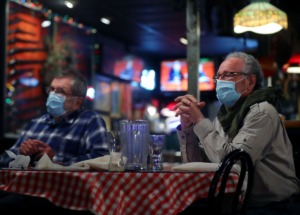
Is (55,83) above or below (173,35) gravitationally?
below

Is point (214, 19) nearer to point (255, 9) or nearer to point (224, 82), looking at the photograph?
point (255, 9)

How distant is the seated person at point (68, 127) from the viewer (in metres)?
4.01

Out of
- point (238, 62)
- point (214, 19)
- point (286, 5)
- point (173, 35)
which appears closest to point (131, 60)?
point (173, 35)

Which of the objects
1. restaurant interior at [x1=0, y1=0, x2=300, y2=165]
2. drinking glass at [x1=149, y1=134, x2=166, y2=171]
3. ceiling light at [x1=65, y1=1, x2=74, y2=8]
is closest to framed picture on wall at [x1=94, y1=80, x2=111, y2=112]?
restaurant interior at [x1=0, y1=0, x2=300, y2=165]

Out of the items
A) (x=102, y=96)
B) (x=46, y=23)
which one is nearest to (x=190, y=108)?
(x=46, y=23)

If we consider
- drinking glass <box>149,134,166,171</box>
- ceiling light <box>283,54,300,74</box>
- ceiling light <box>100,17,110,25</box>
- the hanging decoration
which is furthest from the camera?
ceiling light <box>100,17,110,25</box>

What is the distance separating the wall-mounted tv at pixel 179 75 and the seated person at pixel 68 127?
28.0 ft

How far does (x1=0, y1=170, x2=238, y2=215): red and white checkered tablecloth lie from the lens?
7.47 ft

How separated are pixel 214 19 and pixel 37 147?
248 inches

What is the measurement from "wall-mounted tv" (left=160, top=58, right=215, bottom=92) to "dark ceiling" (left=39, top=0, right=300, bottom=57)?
33cm

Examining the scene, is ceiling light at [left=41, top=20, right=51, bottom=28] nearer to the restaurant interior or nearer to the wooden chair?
the restaurant interior

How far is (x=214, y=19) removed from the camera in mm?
9273

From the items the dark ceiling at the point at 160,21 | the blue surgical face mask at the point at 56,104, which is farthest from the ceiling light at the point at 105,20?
the blue surgical face mask at the point at 56,104

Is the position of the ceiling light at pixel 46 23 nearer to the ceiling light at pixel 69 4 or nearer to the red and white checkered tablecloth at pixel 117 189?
the ceiling light at pixel 69 4
